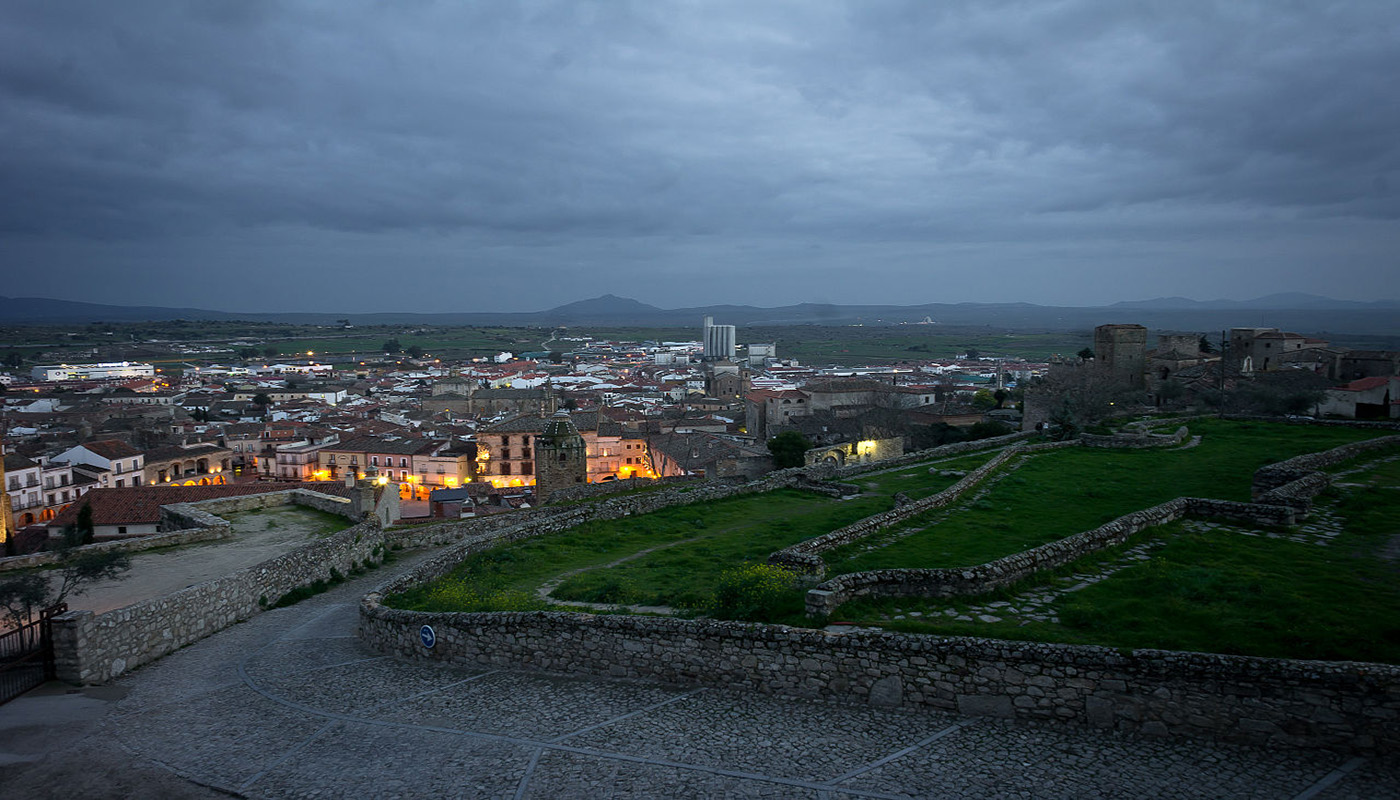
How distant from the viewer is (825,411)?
215ft

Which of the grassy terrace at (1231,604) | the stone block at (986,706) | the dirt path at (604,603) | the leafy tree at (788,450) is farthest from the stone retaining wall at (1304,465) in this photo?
the leafy tree at (788,450)

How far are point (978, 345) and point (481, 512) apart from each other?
585 ft

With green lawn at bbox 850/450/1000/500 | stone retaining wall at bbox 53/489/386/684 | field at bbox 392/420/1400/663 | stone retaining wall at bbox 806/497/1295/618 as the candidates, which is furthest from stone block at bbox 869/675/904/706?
stone retaining wall at bbox 53/489/386/684

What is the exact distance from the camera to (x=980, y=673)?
839cm

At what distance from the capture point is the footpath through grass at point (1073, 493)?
1268cm

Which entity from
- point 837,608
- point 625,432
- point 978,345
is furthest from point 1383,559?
point 978,345

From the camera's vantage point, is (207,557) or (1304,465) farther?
(1304,465)

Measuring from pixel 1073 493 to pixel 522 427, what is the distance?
36909mm

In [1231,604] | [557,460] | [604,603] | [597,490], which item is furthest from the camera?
[557,460]

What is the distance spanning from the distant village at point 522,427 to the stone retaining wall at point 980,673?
43.1ft

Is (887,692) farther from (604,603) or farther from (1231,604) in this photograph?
(604,603)

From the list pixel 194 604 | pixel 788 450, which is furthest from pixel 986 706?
pixel 788 450

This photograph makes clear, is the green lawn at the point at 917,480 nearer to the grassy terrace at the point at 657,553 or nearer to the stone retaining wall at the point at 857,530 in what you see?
the grassy terrace at the point at 657,553

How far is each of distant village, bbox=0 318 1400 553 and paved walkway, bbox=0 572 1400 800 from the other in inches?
537
